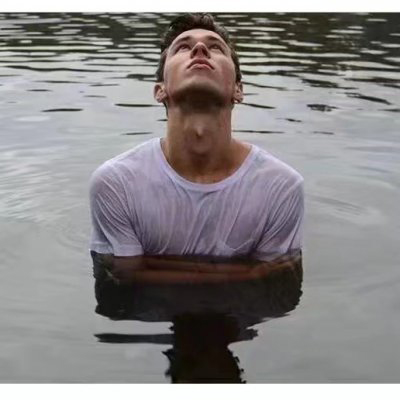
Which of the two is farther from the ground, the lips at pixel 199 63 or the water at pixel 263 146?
the lips at pixel 199 63

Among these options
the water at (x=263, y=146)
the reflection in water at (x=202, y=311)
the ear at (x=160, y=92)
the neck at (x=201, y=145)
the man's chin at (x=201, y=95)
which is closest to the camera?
the reflection in water at (x=202, y=311)

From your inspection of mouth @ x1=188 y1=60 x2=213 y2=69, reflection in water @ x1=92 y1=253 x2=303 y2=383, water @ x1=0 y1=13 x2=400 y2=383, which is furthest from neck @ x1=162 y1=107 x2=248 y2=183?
water @ x1=0 y1=13 x2=400 y2=383

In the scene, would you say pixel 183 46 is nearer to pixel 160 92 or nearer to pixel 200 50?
pixel 200 50

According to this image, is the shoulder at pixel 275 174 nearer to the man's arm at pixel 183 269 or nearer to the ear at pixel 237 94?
the ear at pixel 237 94

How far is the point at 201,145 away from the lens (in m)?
5.02

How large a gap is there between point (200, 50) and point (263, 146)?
4.36 metres

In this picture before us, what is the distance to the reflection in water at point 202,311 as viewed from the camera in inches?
173

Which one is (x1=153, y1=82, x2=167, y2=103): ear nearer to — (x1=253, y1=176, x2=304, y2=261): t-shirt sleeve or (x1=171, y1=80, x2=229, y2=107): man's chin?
(x1=171, y1=80, x2=229, y2=107): man's chin

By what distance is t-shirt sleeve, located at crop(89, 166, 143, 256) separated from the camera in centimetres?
502

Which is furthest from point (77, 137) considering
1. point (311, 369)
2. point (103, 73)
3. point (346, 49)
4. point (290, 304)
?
point (346, 49)

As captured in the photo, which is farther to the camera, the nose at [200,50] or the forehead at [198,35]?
the forehead at [198,35]

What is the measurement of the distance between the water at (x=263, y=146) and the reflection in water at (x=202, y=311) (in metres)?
0.04

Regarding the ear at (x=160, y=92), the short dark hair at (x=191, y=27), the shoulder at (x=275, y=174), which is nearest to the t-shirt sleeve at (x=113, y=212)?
the ear at (x=160, y=92)

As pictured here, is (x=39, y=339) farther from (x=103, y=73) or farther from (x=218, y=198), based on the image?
(x=103, y=73)
